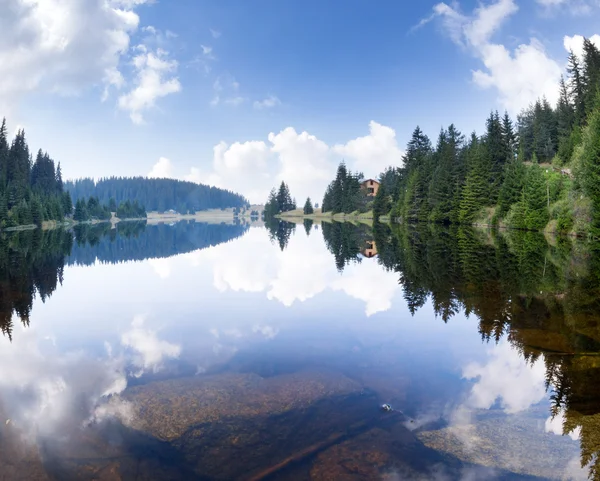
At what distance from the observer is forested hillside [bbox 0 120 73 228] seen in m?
90.4

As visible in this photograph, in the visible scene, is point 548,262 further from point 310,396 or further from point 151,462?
point 151,462

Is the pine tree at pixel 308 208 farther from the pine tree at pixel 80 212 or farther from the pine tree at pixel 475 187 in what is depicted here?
the pine tree at pixel 475 187

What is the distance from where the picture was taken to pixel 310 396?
909 cm

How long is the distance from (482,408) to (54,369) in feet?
34.1

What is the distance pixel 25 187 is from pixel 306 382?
121904 millimetres

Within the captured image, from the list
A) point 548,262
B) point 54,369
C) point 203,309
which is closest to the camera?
point 54,369

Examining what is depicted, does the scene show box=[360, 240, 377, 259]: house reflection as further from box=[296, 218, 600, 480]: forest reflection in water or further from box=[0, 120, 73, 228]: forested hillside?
box=[0, 120, 73, 228]: forested hillside

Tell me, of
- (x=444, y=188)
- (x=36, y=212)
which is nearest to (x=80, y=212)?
(x=36, y=212)

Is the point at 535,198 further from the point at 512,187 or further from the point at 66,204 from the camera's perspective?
the point at 66,204

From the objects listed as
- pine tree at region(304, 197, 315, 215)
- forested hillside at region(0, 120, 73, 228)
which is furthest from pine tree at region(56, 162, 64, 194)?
pine tree at region(304, 197, 315, 215)

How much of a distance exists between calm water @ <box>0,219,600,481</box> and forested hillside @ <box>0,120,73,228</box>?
8310cm

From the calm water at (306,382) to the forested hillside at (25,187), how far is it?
273 feet

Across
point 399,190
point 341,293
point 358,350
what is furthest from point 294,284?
point 399,190

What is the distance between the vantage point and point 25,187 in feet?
352
